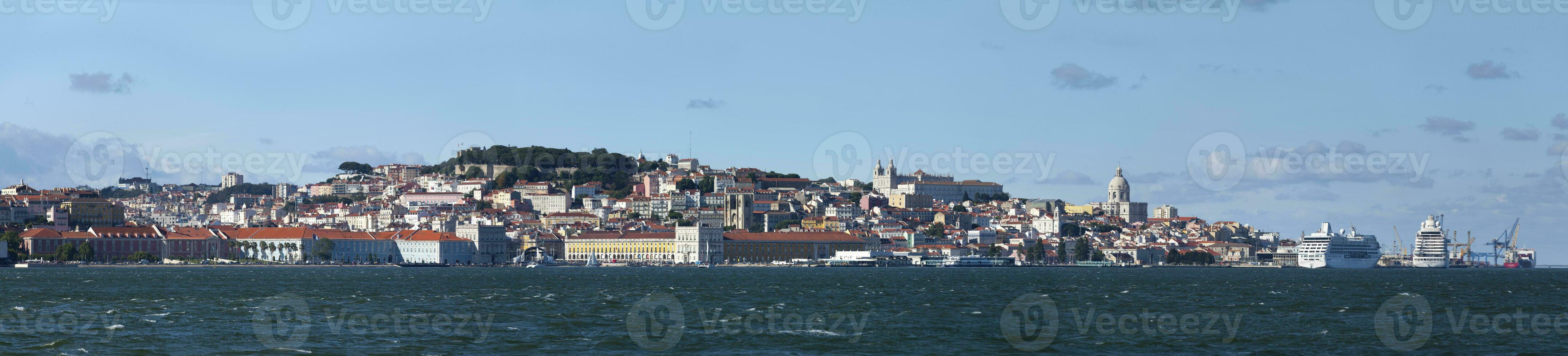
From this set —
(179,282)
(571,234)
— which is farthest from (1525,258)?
(179,282)

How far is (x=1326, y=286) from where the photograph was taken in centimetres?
6231

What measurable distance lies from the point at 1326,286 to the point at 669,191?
308 ft

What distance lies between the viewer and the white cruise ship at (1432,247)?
466 feet

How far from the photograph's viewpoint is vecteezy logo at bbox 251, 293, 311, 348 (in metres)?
27.9

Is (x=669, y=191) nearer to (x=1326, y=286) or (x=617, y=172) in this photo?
(x=617, y=172)

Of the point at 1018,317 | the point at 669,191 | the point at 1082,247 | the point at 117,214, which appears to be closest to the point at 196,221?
the point at 117,214

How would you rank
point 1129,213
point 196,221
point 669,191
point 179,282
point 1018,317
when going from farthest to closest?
point 1129,213, point 196,221, point 669,191, point 179,282, point 1018,317

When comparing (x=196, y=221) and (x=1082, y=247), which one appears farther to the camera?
(x=196, y=221)

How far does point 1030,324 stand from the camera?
3338 cm

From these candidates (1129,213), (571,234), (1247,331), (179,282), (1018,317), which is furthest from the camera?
(1129,213)

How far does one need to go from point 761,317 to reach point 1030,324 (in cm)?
559
